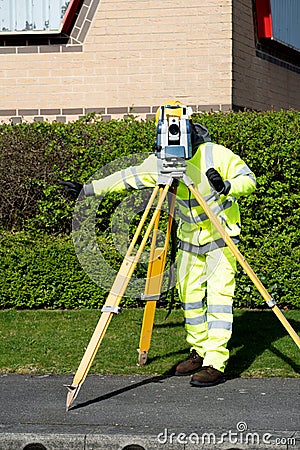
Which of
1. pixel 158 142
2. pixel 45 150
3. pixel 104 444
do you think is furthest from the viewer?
pixel 45 150

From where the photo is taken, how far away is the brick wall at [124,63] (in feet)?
43.7

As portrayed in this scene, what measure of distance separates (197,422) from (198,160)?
2088 millimetres

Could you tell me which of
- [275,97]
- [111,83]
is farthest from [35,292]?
[275,97]

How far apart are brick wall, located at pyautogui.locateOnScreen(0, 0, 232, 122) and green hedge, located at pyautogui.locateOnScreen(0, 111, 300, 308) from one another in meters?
1.60

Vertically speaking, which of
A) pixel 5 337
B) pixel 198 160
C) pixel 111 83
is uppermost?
pixel 111 83

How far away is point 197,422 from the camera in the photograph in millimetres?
6480

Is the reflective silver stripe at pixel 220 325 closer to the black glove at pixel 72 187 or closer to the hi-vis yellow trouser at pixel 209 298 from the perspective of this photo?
the hi-vis yellow trouser at pixel 209 298

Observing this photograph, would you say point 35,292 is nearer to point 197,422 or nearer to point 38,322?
point 38,322

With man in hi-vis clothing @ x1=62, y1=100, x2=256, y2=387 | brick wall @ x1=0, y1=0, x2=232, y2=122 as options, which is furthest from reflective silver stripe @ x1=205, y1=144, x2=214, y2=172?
brick wall @ x1=0, y1=0, x2=232, y2=122

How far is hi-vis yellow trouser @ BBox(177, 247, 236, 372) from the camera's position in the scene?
24.9 feet

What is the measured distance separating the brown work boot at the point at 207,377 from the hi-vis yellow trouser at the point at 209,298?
53mm

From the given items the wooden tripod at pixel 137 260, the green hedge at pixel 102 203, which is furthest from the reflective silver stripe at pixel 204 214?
the green hedge at pixel 102 203

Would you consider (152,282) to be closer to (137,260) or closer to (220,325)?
(220,325)

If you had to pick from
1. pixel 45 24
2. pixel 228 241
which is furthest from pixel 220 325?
pixel 45 24
